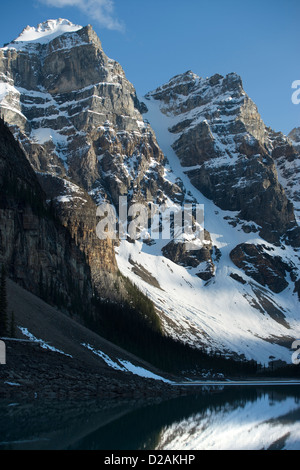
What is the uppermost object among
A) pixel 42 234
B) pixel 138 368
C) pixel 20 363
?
pixel 42 234

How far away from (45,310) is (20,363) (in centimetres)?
2610

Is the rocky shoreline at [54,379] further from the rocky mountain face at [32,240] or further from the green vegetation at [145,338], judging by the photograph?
the green vegetation at [145,338]

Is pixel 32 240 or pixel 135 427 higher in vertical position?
pixel 32 240

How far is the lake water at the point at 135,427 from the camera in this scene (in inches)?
1374

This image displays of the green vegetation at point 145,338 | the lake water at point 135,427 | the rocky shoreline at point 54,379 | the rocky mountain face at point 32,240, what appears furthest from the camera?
the green vegetation at point 145,338

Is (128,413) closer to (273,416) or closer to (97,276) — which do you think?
(273,416)

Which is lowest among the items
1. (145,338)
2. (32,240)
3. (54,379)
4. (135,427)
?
(145,338)

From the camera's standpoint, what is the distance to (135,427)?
4206 centimetres

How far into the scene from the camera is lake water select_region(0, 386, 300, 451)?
115 ft

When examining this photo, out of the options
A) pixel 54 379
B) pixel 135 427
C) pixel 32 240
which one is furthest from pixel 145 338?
pixel 135 427

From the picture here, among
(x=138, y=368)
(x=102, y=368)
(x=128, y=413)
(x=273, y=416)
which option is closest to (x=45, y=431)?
(x=128, y=413)

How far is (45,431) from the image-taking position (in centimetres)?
3716

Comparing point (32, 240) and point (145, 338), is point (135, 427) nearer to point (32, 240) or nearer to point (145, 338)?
point (32, 240)

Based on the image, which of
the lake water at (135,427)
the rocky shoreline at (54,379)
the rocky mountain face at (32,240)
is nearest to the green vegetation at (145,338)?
the rocky mountain face at (32,240)
